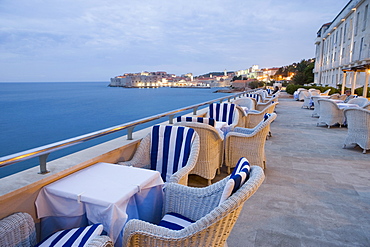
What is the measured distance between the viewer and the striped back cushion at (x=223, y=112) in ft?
15.9

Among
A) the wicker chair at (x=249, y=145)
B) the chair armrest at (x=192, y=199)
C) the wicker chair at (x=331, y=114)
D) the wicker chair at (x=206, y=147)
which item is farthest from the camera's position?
the wicker chair at (x=331, y=114)

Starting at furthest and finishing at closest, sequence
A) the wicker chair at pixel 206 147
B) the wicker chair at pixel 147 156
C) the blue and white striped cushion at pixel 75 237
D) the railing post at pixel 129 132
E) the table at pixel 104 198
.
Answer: the wicker chair at pixel 206 147 < the railing post at pixel 129 132 < the wicker chair at pixel 147 156 < the table at pixel 104 198 < the blue and white striped cushion at pixel 75 237

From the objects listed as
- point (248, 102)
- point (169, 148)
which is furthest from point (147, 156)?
point (248, 102)

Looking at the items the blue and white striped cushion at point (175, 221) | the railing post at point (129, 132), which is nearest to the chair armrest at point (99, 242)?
the blue and white striped cushion at point (175, 221)

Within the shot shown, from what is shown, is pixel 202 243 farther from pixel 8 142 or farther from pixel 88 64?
pixel 88 64

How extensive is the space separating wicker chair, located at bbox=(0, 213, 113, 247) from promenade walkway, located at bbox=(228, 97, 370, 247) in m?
1.41

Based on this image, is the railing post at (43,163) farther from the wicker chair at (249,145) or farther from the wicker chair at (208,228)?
the wicker chair at (249,145)

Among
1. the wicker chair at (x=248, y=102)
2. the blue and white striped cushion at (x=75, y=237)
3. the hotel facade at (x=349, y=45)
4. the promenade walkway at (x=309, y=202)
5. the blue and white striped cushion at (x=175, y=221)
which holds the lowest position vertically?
the promenade walkway at (x=309, y=202)

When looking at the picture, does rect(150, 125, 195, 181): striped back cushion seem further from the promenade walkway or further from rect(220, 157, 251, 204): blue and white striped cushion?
rect(220, 157, 251, 204): blue and white striped cushion

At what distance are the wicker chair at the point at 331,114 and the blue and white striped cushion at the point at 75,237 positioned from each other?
696 centimetres

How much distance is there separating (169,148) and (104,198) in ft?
3.66

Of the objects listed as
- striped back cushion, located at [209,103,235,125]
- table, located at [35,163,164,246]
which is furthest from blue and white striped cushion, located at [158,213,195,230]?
striped back cushion, located at [209,103,235,125]

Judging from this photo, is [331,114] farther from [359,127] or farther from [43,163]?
[43,163]

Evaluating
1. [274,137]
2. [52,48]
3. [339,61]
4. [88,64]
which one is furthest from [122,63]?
[274,137]
